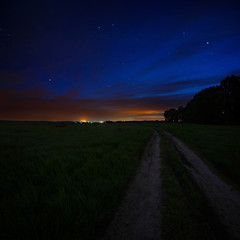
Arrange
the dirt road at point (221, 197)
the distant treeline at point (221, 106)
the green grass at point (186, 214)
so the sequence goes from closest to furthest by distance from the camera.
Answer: the green grass at point (186, 214) → the dirt road at point (221, 197) → the distant treeline at point (221, 106)

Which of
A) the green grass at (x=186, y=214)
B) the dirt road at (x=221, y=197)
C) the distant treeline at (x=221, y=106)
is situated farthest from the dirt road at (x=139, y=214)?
the distant treeline at (x=221, y=106)

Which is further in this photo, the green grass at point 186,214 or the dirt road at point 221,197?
the dirt road at point 221,197

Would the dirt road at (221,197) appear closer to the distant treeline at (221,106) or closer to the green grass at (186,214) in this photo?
the green grass at (186,214)

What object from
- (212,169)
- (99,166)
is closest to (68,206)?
(99,166)

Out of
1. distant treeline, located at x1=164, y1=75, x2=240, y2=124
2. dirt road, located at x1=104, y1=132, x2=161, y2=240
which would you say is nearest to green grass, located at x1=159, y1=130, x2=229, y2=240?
dirt road, located at x1=104, y1=132, x2=161, y2=240

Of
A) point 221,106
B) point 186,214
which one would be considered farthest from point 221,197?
point 221,106

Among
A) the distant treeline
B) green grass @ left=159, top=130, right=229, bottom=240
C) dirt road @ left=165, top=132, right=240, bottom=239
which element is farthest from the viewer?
the distant treeline

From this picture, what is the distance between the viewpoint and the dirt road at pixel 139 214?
2689mm

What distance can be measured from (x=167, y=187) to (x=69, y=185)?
4.02 metres

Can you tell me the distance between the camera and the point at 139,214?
3312mm

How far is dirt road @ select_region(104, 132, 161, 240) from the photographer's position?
269cm

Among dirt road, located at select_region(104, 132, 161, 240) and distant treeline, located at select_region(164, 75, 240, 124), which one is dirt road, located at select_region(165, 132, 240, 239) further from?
distant treeline, located at select_region(164, 75, 240, 124)

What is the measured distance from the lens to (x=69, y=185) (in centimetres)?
457

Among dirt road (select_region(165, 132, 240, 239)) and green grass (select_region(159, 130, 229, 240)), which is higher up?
green grass (select_region(159, 130, 229, 240))
